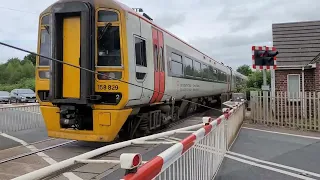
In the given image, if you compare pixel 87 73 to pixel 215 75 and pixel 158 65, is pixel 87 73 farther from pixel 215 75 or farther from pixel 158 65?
pixel 215 75

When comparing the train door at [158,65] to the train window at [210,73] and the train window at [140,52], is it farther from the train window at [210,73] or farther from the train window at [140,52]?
the train window at [210,73]

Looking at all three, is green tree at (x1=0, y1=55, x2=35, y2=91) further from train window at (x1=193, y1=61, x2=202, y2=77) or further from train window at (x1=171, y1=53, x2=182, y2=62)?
train window at (x1=171, y1=53, x2=182, y2=62)

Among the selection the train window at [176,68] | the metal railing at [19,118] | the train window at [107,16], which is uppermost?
the train window at [107,16]

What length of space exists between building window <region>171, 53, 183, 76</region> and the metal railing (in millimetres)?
5462

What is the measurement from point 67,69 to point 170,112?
15.5 ft

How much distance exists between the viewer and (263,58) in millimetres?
13023

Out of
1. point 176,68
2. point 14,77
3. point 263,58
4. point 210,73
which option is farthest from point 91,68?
point 14,77

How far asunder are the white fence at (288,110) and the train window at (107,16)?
7876 millimetres

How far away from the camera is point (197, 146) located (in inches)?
170

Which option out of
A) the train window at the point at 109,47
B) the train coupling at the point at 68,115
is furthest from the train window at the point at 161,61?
the train coupling at the point at 68,115

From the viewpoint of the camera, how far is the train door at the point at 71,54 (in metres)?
7.73

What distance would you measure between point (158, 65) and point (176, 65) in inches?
81.4

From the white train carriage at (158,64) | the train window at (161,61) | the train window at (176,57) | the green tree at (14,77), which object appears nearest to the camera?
the white train carriage at (158,64)

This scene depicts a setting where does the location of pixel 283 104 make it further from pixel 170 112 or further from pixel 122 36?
pixel 122 36
